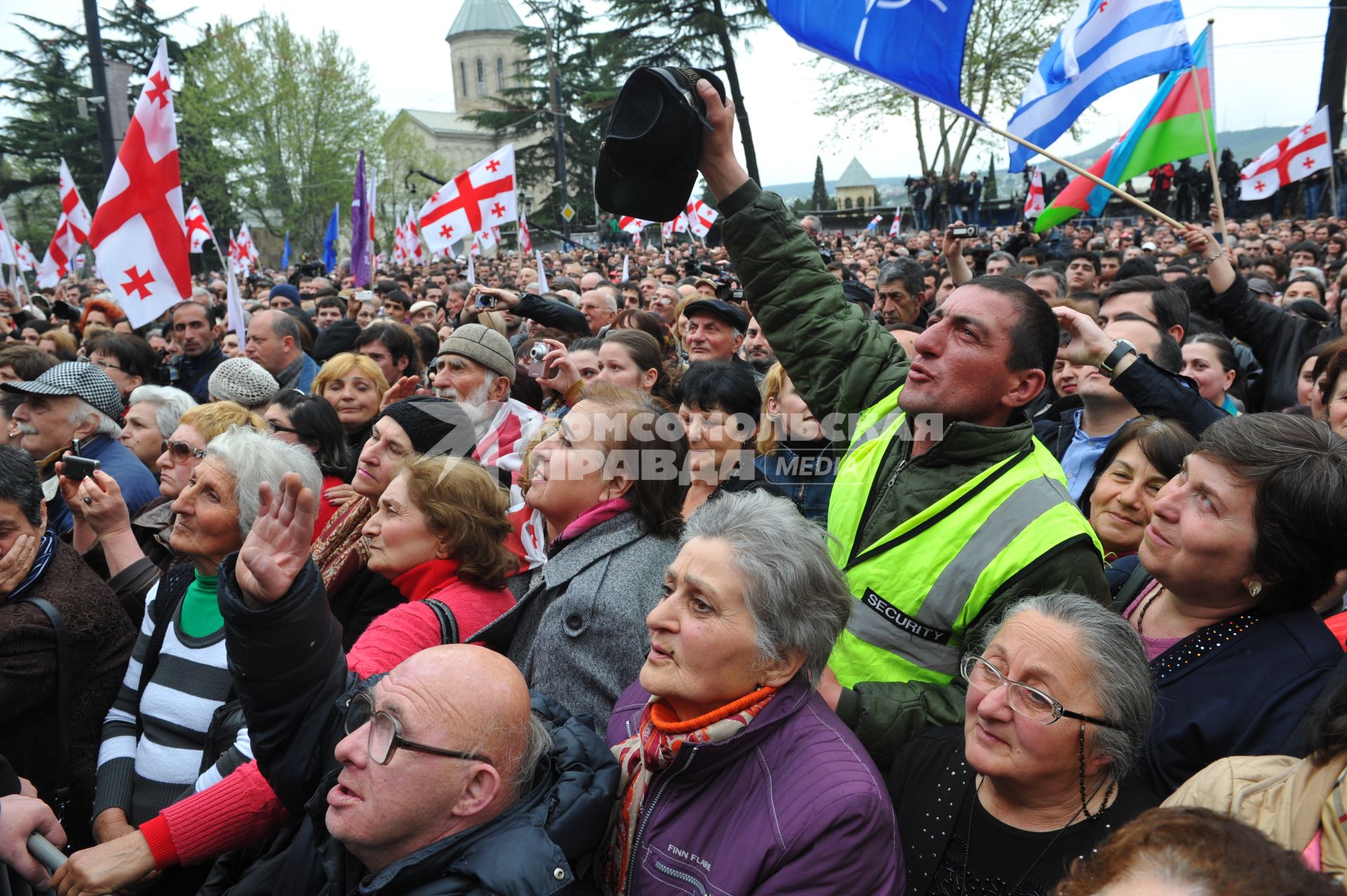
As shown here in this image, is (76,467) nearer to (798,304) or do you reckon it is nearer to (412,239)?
(798,304)

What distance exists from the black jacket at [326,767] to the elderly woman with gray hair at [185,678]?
0.51 metres

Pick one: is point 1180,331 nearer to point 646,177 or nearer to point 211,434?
point 646,177

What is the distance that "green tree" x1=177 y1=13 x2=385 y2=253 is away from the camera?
3853cm

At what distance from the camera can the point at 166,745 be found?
2834 mm

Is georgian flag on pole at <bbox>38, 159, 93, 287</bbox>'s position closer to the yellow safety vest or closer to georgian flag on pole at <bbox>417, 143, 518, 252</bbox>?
georgian flag on pole at <bbox>417, 143, 518, 252</bbox>

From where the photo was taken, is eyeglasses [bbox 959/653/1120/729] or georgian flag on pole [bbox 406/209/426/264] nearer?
eyeglasses [bbox 959/653/1120/729]

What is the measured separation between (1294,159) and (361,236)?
1239 cm

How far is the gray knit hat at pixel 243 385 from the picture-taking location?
5.25 metres

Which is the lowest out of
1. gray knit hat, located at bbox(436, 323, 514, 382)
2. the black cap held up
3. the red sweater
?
the red sweater

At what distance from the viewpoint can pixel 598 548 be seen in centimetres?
263

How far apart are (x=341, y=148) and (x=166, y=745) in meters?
42.1

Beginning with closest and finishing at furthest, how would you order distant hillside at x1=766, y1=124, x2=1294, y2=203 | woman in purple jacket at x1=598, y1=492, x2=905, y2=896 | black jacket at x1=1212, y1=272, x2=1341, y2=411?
woman in purple jacket at x1=598, y1=492, x2=905, y2=896 → black jacket at x1=1212, y1=272, x2=1341, y2=411 → distant hillside at x1=766, y1=124, x2=1294, y2=203

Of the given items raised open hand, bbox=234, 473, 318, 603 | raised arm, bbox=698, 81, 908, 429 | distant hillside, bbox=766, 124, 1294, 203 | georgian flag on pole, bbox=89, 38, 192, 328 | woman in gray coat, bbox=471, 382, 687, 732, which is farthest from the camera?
distant hillside, bbox=766, 124, 1294, 203

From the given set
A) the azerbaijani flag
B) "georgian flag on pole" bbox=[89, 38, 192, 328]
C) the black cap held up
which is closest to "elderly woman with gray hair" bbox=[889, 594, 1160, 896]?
the black cap held up
